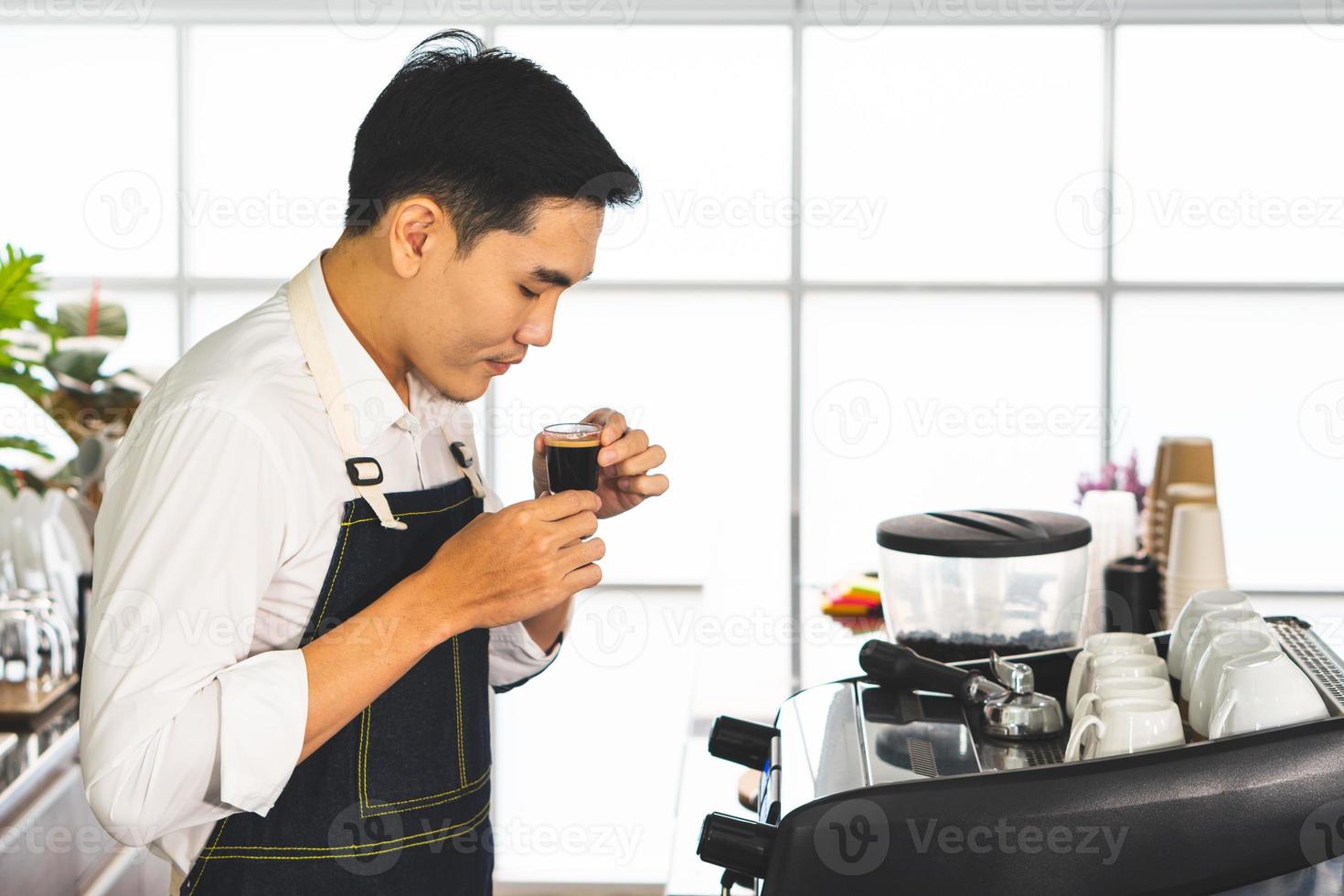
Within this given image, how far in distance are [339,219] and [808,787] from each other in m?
4.67

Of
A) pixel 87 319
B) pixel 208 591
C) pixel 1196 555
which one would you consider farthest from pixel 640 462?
pixel 87 319

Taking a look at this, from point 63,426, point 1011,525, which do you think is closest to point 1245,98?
point 1011,525

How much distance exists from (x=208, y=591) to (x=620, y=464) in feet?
1.89

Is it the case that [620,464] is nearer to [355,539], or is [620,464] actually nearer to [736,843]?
[355,539]

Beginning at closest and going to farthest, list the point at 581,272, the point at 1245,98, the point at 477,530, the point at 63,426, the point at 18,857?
the point at 477,530 < the point at 581,272 < the point at 18,857 < the point at 63,426 < the point at 1245,98

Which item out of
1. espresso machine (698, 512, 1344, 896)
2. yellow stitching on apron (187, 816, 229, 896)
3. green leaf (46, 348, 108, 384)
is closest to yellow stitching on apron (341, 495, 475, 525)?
yellow stitching on apron (187, 816, 229, 896)

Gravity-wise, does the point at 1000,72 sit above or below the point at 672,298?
above

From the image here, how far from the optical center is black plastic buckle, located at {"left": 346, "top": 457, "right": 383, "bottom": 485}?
4.55 feet

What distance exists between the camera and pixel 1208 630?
130 centimetres

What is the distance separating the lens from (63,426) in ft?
8.98

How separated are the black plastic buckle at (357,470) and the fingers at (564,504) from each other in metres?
0.18

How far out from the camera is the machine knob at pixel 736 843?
110 cm

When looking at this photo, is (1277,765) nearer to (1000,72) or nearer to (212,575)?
(212,575)

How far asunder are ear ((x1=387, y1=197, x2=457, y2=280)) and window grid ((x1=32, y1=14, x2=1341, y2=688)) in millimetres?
4006
